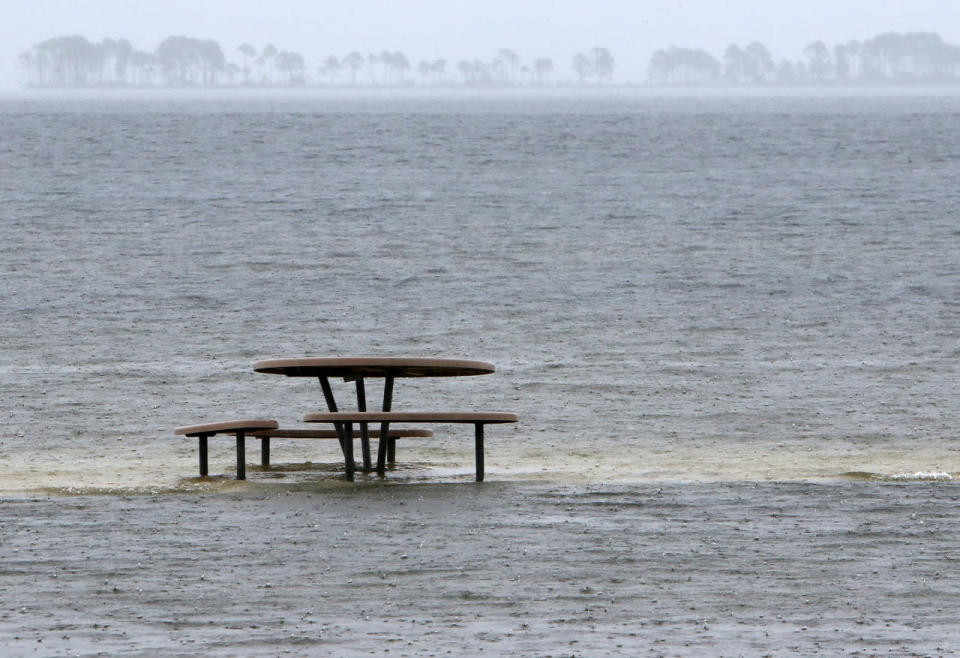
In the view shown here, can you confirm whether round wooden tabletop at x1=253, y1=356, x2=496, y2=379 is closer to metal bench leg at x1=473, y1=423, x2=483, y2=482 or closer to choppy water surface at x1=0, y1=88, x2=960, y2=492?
metal bench leg at x1=473, y1=423, x2=483, y2=482

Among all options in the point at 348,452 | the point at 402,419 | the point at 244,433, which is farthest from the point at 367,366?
the point at 244,433

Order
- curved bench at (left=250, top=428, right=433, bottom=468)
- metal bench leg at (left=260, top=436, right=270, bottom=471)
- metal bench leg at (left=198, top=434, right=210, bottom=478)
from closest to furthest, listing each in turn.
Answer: metal bench leg at (left=198, top=434, right=210, bottom=478)
curved bench at (left=250, top=428, right=433, bottom=468)
metal bench leg at (left=260, top=436, right=270, bottom=471)

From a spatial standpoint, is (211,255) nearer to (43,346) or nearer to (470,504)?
(43,346)

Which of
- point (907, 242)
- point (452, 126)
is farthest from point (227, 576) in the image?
point (452, 126)

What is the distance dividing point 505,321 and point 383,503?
9695mm

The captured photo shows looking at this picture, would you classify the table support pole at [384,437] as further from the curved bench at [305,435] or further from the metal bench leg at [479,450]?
the metal bench leg at [479,450]

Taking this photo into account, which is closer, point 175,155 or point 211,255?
point 211,255

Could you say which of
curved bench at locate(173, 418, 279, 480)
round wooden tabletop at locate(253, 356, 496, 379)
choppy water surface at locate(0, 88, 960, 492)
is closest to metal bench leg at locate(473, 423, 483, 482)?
round wooden tabletop at locate(253, 356, 496, 379)

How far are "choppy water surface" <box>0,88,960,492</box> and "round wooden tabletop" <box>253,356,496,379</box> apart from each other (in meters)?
0.73

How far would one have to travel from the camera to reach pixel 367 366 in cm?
915

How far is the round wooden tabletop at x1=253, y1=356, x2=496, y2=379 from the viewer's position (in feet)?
29.9

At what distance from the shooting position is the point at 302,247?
25.3 m

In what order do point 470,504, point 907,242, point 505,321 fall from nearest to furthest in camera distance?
point 470,504, point 505,321, point 907,242

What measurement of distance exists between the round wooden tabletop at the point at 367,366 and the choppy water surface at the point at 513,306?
73 cm
